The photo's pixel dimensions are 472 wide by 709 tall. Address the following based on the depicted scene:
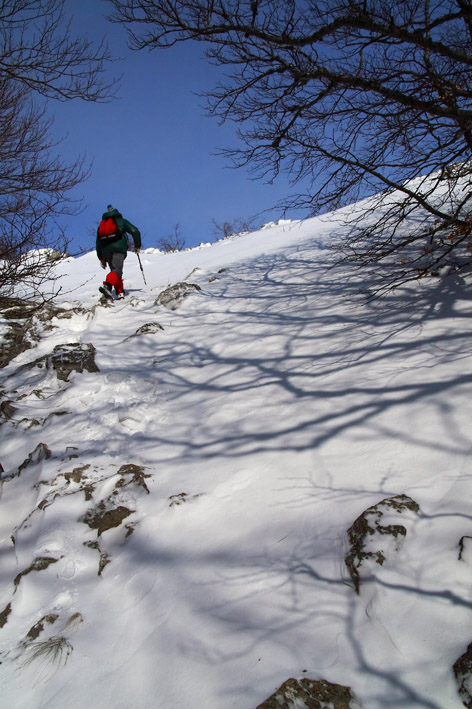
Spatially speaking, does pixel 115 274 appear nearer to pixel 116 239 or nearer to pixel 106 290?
pixel 106 290

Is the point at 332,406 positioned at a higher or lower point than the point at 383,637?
higher

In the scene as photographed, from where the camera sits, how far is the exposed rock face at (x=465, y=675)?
3.49ft

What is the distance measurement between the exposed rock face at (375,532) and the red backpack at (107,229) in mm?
6413

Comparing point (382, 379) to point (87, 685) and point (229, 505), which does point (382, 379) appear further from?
point (87, 685)

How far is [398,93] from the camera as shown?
3062 millimetres

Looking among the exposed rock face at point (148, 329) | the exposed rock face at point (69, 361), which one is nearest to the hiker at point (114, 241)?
the exposed rock face at point (148, 329)

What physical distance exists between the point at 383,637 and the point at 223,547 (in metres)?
0.81

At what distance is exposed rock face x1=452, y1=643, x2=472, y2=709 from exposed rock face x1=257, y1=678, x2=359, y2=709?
32 centimetres

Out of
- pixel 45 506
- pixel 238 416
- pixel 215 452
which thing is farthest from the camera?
pixel 238 416

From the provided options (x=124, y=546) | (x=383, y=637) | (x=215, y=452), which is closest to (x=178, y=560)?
(x=124, y=546)

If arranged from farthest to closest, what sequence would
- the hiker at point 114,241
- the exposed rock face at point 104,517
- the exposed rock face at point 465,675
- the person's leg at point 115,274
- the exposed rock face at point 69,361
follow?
the hiker at point 114,241 < the person's leg at point 115,274 < the exposed rock face at point 69,361 < the exposed rock face at point 104,517 < the exposed rock face at point 465,675

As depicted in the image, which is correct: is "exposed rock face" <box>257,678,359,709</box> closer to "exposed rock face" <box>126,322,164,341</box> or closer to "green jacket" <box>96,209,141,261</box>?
"exposed rock face" <box>126,322,164,341</box>

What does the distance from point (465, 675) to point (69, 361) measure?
12.7 ft

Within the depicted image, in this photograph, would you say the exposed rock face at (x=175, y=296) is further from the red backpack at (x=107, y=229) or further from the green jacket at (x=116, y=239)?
the red backpack at (x=107, y=229)
